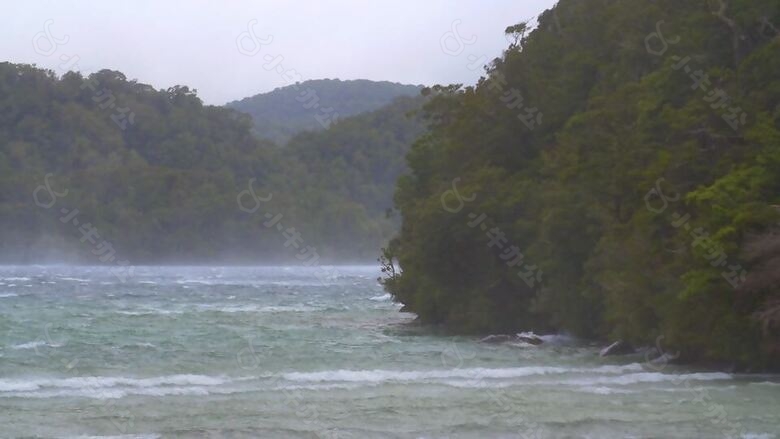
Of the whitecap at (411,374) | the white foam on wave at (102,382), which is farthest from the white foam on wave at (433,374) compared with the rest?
the white foam on wave at (102,382)

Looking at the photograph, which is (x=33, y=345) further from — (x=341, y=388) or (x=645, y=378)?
(x=645, y=378)

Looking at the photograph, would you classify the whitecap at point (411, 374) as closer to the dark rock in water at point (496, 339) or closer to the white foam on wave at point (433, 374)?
the white foam on wave at point (433, 374)

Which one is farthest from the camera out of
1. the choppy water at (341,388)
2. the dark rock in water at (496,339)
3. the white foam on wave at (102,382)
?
the dark rock in water at (496,339)

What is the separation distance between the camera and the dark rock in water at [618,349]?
28.6 metres

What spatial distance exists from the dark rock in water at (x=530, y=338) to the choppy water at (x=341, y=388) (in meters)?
0.71

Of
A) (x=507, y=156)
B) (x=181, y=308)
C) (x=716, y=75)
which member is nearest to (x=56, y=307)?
(x=181, y=308)

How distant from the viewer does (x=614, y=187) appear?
29.6m

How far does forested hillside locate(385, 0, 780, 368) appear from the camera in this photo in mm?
22844

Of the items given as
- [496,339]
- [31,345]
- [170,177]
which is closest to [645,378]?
[496,339]

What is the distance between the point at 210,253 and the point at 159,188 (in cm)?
1260

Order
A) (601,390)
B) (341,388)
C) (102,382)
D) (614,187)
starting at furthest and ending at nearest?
(614,187) → (102,382) → (341,388) → (601,390)

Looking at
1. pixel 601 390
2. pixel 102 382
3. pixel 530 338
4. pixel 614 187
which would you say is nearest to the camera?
pixel 601 390

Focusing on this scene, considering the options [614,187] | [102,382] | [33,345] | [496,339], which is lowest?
[496,339]

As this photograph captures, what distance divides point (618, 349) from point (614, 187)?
4.26 metres
